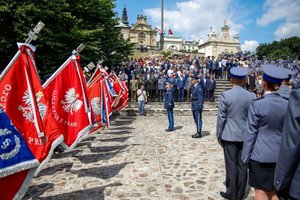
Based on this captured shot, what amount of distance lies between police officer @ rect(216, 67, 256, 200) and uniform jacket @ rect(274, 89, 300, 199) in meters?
2.91

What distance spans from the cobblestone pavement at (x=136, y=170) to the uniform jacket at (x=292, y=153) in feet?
11.3

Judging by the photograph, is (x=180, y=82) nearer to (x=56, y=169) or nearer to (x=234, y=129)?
(x=56, y=169)

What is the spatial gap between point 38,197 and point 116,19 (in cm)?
2000

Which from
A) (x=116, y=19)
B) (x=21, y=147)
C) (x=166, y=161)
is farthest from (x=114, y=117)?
(x=21, y=147)

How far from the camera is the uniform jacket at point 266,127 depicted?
3.51m

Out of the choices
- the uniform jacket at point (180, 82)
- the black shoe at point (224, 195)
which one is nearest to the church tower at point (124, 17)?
the uniform jacket at point (180, 82)

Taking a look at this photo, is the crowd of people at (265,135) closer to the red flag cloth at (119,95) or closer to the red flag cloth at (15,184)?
the red flag cloth at (15,184)

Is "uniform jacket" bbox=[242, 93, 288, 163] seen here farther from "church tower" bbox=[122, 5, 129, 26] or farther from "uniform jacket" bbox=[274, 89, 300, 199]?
"church tower" bbox=[122, 5, 129, 26]

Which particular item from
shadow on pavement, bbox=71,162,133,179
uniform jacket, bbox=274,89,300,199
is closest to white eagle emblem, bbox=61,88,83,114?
shadow on pavement, bbox=71,162,133,179

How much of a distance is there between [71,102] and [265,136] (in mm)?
4345

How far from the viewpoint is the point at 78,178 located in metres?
6.33

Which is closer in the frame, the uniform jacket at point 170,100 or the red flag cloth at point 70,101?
the red flag cloth at point 70,101

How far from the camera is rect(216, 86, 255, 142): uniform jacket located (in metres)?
4.94

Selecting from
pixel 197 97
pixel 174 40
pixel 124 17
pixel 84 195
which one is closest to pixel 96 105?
pixel 197 97
